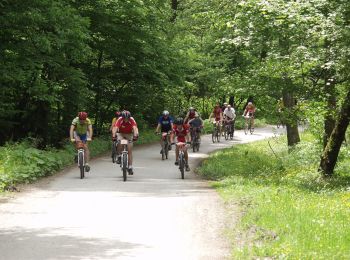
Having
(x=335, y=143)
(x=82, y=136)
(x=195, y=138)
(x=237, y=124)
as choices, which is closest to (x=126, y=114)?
(x=82, y=136)

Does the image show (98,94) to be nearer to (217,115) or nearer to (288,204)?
(217,115)

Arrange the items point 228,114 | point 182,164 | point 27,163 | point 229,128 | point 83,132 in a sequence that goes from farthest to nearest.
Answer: point 229,128 → point 228,114 → point 182,164 → point 83,132 → point 27,163

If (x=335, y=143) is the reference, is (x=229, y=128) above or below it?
above

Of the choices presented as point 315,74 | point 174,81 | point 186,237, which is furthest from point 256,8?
point 174,81

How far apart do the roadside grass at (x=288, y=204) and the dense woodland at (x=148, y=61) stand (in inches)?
53.3

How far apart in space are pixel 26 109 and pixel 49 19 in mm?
6440

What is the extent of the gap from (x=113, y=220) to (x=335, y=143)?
317 inches

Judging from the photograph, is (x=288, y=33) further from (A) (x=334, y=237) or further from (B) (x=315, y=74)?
(A) (x=334, y=237)

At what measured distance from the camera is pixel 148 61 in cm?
3008

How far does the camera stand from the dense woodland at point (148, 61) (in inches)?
585

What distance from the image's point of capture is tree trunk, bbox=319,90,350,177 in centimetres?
1573

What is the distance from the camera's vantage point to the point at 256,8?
51.1 ft

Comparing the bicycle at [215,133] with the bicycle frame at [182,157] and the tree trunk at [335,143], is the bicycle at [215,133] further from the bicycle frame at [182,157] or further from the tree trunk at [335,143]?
the tree trunk at [335,143]

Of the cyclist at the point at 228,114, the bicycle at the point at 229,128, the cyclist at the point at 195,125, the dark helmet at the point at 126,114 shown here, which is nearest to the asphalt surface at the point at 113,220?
the dark helmet at the point at 126,114
